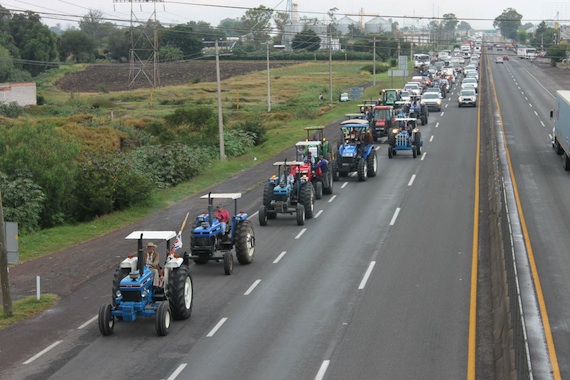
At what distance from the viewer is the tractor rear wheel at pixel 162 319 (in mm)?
19125

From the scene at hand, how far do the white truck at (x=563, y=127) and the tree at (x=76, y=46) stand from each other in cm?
13944

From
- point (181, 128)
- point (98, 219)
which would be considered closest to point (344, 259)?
Answer: point (98, 219)

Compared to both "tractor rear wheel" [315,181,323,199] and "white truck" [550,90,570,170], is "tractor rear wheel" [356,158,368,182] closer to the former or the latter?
"tractor rear wheel" [315,181,323,199]

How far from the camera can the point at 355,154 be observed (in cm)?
4100

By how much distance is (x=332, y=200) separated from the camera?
3662cm

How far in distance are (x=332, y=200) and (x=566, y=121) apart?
1366cm

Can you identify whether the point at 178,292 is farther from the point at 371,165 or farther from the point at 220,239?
the point at 371,165

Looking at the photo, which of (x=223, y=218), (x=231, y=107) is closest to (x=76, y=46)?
(x=231, y=107)

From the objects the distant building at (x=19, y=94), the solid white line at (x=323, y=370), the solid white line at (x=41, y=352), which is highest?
the distant building at (x=19, y=94)

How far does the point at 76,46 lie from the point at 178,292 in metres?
164

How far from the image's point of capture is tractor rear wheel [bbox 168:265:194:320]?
19.9 meters

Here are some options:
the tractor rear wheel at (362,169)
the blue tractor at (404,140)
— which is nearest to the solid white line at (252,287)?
the tractor rear wheel at (362,169)

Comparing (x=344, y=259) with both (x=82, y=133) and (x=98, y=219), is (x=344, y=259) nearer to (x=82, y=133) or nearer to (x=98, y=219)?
(x=98, y=219)

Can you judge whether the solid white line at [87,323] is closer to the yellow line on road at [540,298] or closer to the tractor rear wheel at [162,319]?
the tractor rear wheel at [162,319]
